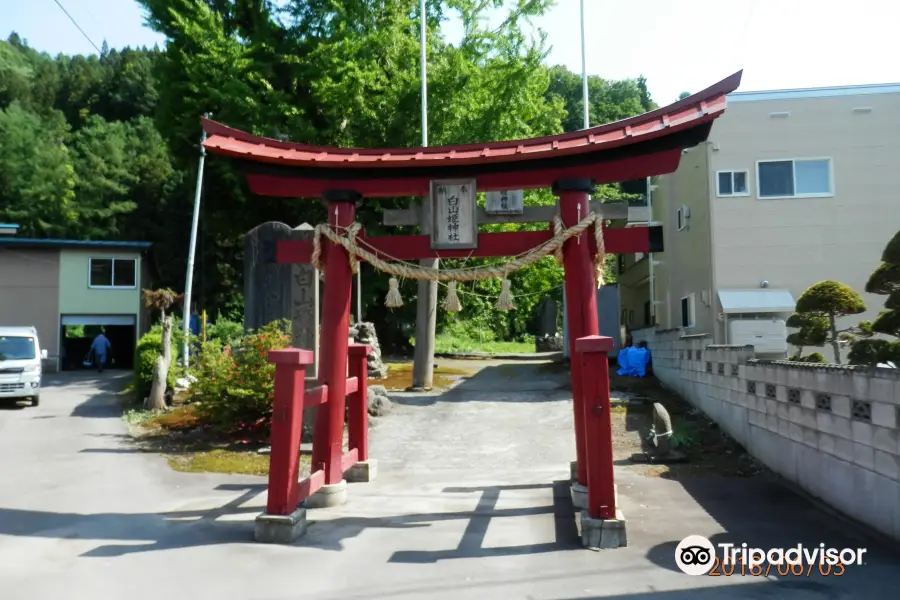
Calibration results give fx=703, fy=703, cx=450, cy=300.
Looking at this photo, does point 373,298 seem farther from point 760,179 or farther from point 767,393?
point 767,393

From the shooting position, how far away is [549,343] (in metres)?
42.0

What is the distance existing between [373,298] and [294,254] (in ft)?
57.5

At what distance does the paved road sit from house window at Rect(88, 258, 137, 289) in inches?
741

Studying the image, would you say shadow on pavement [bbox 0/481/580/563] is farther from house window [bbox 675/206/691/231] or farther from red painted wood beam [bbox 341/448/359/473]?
house window [bbox 675/206/691/231]

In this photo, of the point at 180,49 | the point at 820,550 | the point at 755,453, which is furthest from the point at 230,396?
the point at 180,49

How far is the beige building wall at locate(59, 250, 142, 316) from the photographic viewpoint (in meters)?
28.5

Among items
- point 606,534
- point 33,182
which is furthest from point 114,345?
point 606,534

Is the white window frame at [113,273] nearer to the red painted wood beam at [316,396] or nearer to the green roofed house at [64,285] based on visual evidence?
the green roofed house at [64,285]

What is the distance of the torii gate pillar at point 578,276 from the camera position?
7.31 metres

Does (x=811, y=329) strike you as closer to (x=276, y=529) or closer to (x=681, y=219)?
(x=681, y=219)

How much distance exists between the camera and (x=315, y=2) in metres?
24.2

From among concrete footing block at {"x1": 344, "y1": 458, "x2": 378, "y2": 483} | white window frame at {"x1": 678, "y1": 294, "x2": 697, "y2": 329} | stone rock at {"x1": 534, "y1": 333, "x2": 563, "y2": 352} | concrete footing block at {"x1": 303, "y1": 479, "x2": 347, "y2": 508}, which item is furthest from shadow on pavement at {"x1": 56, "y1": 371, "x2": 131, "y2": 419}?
stone rock at {"x1": 534, "y1": 333, "x2": 563, "y2": 352}

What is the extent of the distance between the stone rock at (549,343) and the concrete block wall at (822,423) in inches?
1141

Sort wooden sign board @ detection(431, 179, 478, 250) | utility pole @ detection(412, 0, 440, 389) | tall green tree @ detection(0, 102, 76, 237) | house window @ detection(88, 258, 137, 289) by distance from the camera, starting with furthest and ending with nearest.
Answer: tall green tree @ detection(0, 102, 76, 237) → house window @ detection(88, 258, 137, 289) → utility pole @ detection(412, 0, 440, 389) → wooden sign board @ detection(431, 179, 478, 250)
